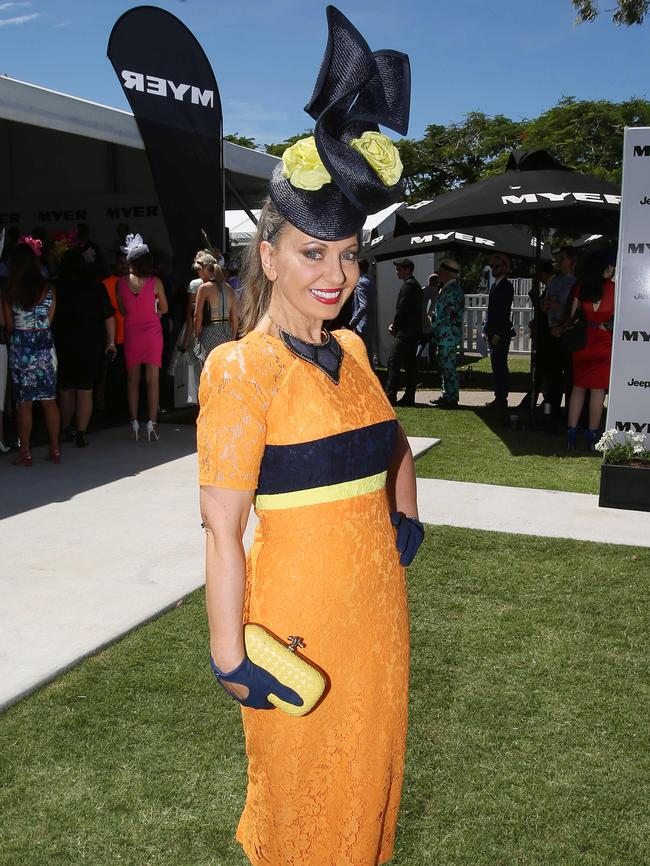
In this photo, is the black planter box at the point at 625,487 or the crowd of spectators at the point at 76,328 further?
the crowd of spectators at the point at 76,328

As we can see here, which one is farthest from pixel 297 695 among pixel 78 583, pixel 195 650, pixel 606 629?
pixel 78 583

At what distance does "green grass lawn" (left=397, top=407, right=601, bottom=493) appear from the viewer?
7703mm

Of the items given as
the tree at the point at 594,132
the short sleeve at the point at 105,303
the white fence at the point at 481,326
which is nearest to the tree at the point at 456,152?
the tree at the point at 594,132

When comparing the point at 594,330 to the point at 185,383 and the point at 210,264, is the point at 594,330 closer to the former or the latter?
the point at 210,264

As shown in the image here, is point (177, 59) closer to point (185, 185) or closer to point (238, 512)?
point (185, 185)

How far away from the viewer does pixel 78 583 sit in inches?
192

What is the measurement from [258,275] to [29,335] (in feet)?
20.2

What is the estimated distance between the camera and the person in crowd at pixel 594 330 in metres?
8.63

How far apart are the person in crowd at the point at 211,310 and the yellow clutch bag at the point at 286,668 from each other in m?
6.42

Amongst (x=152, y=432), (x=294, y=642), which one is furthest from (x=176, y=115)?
(x=294, y=642)

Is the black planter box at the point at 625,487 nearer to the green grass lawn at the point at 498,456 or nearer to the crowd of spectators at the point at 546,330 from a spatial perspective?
the green grass lawn at the point at 498,456

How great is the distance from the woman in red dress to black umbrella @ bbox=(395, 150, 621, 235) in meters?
0.67

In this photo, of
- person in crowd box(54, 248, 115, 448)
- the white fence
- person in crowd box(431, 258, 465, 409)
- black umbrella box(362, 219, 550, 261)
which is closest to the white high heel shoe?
person in crowd box(54, 248, 115, 448)

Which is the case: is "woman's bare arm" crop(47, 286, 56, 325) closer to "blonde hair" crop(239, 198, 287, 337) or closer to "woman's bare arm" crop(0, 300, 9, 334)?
"woman's bare arm" crop(0, 300, 9, 334)
